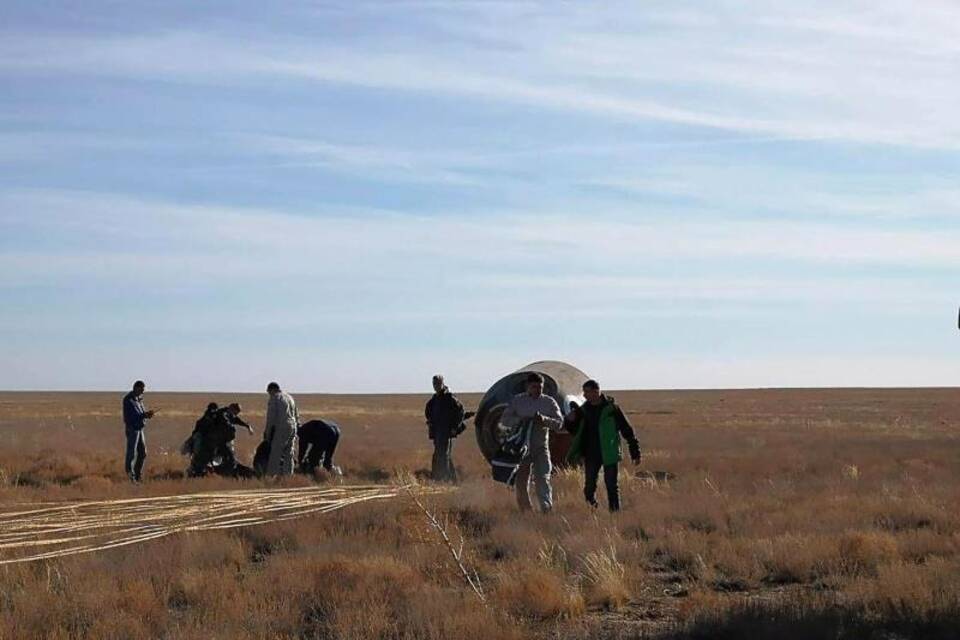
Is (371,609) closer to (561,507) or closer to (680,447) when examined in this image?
(561,507)

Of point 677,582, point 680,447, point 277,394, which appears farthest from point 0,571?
point 680,447

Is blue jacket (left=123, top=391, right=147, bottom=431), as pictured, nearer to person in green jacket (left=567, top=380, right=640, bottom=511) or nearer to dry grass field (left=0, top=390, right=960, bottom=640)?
dry grass field (left=0, top=390, right=960, bottom=640)

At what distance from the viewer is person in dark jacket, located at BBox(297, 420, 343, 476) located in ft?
73.5

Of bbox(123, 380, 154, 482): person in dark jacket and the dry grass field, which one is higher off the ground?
bbox(123, 380, 154, 482): person in dark jacket

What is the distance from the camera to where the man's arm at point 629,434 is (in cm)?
1517

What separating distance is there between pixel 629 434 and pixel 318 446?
836 centimetres

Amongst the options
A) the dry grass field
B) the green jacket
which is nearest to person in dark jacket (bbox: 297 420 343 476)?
the dry grass field

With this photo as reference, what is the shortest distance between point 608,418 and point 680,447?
21196 millimetres

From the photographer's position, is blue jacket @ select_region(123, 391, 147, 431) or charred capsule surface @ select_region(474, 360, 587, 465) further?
charred capsule surface @ select_region(474, 360, 587, 465)

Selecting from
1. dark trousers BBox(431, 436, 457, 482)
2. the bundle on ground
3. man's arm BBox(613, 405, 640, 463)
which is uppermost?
man's arm BBox(613, 405, 640, 463)

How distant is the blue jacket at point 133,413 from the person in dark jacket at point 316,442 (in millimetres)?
2650

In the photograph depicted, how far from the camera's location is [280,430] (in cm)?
2083

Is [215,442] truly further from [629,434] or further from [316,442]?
[629,434]

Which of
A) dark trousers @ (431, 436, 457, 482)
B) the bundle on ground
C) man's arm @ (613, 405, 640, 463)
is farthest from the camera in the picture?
dark trousers @ (431, 436, 457, 482)
